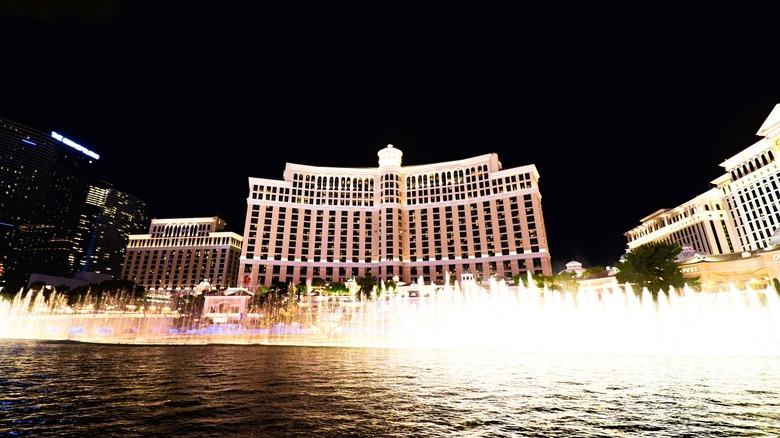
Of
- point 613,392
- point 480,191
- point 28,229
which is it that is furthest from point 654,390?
point 28,229

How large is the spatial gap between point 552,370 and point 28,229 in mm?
228336

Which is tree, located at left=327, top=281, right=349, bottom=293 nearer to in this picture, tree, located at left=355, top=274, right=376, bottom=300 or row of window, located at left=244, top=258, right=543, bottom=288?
tree, located at left=355, top=274, right=376, bottom=300

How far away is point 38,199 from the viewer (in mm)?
171000

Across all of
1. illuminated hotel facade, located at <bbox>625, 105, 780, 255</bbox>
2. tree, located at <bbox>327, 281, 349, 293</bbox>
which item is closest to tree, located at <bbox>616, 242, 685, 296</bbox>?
illuminated hotel facade, located at <bbox>625, 105, 780, 255</bbox>

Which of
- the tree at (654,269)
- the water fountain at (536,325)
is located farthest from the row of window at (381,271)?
the tree at (654,269)

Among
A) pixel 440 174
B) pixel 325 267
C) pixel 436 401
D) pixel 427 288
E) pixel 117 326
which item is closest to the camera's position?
pixel 436 401

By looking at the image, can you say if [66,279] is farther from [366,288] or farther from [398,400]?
[398,400]

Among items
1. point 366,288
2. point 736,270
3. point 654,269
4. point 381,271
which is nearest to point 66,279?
point 366,288

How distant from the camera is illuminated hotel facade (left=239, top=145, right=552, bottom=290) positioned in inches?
4734

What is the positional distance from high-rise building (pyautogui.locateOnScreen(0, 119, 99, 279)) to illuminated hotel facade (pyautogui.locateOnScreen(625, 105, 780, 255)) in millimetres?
264333

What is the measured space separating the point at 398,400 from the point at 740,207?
143m

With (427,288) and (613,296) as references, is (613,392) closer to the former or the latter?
(613,296)

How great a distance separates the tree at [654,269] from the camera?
48031 mm

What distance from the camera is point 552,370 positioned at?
1736 cm
